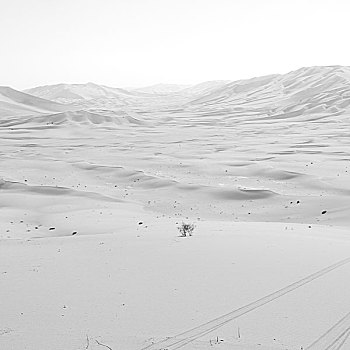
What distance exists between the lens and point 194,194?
14.8 m

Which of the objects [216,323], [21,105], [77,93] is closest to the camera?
[216,323]

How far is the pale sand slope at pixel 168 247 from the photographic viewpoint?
170 inches

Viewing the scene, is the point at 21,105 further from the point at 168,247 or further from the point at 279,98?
the point at 168,247

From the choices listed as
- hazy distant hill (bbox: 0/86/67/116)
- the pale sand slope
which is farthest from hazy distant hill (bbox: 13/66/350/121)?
the pale sand slope

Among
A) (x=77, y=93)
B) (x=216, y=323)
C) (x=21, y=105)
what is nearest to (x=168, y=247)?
(x=216, y=323)

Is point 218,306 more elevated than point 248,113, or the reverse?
point 248,113

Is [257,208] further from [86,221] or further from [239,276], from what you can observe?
[239,276]

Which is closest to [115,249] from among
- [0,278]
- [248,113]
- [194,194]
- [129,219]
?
[0,278]

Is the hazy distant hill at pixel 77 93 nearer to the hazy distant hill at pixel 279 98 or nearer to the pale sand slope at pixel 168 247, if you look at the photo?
the hazy distant hill at pixel 279 98

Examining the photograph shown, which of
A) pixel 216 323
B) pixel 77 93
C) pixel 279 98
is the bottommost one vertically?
pixel 216 323

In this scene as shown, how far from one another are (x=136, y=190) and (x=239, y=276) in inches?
405

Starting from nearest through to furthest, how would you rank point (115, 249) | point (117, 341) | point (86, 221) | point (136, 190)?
1. point (117, 341)
2. point (115, 249)
3. point (86, 221)
4. point (136, 190)

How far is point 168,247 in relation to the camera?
716cm

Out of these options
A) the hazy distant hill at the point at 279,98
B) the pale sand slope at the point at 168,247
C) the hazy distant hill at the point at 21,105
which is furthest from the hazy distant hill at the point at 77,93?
the pale sand slope at the point at 168,247
